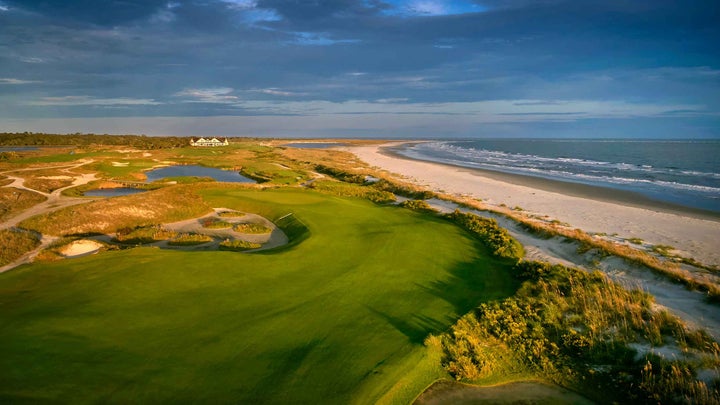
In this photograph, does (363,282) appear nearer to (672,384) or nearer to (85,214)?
(672,384)

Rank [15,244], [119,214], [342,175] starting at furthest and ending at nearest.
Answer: [342,175]
[119,214]
[15,244]

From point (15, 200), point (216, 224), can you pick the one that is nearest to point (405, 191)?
point (216, 224)

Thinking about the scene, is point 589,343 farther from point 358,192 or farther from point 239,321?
point 358,192

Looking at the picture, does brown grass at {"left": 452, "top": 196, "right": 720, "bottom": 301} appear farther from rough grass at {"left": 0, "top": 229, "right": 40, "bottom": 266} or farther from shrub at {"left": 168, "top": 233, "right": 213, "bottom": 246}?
rough grass at {"left": 0, "top": 229, "right": 40, "bottom": 266}

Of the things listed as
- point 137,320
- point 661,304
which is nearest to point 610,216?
point 661,304

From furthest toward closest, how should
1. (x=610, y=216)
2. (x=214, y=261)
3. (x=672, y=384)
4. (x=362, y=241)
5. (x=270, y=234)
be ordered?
1. (x=610, y=216)
2. (x=270, y=234)
3. (x=362, y=241)
4. (x=214, y=261)
5. (x=672, y=384)

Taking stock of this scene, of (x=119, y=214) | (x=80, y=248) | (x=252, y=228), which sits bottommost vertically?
(x=80, y=248)
